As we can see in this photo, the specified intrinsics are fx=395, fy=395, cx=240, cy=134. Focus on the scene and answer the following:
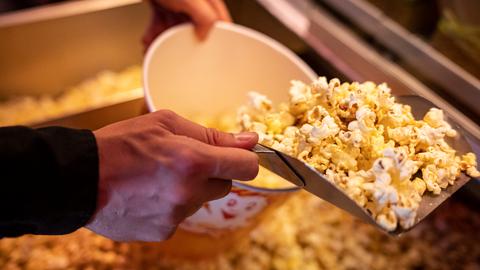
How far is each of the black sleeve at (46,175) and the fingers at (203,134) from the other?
0.11 meters

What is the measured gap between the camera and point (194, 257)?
108cm

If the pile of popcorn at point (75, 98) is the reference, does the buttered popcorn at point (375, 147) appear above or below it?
above

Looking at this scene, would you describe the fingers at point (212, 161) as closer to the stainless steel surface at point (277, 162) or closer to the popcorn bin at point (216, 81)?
the stainless steel surface at point (277, 162)

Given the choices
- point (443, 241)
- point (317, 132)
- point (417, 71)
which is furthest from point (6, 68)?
point (443, 241)

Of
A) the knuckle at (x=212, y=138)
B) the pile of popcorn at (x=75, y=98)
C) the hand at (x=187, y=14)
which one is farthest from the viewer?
the pile of popcorn at (x=75, y=98)

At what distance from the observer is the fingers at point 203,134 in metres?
0.60

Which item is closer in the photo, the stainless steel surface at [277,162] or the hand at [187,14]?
the stainless steel surface at [277,162]

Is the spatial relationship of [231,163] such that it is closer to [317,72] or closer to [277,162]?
[277,162]

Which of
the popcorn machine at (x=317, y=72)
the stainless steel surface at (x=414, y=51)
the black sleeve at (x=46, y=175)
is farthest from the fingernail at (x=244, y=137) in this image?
the stainless steel surface at (x=414, y=51)

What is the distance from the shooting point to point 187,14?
1102 millimetres

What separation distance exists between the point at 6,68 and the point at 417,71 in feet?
4.45

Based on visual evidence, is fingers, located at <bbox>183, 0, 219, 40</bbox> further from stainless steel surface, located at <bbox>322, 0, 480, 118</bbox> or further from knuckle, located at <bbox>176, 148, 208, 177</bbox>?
knuckle, located at <bbox>176, 148, 208, 177</bbox>

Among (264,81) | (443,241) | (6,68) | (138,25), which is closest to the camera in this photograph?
(264,81)

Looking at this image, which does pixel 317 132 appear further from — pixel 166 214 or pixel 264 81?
pixel 264 81
